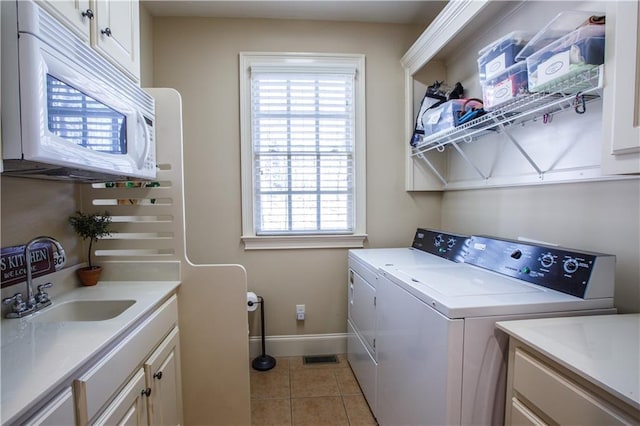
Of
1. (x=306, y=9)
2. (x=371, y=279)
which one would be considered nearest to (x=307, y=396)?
(x=371, y=279)

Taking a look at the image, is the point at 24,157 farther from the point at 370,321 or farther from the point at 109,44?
the point at 370,321

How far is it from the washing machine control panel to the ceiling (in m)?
1.69

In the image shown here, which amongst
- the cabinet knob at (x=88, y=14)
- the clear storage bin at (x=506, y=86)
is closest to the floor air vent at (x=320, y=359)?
the clear storage bin at (x=506, y=86)

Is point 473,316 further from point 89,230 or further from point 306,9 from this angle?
point 306,9

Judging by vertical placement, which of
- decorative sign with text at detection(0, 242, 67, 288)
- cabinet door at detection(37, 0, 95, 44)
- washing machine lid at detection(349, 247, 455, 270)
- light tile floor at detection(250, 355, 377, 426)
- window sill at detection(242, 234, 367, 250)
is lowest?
light tile floor at detection(250, 355, 377, 426)

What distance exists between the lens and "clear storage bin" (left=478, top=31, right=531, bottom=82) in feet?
4.37

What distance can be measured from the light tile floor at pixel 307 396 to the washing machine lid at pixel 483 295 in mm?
993

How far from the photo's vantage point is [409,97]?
8.01 feet

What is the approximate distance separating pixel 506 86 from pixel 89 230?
2.11m

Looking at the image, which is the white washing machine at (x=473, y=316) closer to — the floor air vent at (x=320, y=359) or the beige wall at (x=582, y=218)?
the beige wall at (x=582, y=218)

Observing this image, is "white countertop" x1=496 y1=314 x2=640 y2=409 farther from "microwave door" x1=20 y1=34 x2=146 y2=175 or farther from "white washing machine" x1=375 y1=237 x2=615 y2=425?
"microwave door" x1=20 y1=34 x2=146 y2=175

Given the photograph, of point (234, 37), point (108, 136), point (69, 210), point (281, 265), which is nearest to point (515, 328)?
point (108, 136)

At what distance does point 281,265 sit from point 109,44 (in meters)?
1.74

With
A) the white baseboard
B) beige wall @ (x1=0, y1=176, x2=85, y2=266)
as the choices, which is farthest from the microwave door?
the white baseboard
